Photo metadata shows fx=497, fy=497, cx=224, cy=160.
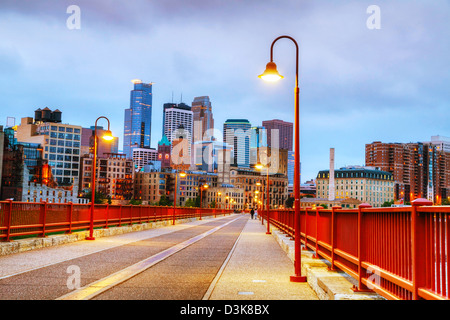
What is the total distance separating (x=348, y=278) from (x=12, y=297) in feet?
19.7

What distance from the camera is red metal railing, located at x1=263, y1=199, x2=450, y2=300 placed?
15.6ft

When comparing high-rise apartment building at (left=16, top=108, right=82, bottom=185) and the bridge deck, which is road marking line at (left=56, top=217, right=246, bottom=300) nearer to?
the bridge deck

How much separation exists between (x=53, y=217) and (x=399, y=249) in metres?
17.3

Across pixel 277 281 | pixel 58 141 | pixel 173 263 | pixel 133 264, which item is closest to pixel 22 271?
pixel 133 264

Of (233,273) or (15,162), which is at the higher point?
(15,162)

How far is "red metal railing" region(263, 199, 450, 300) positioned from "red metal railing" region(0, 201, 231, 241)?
37.9ft

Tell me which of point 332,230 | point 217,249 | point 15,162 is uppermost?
point 15,162

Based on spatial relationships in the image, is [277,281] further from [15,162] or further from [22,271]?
[15,162]

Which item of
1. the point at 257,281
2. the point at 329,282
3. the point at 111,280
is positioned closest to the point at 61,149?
the point at 111,280

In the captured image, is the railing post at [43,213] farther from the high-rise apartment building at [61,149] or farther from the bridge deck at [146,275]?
the high-rise apartment building at [61,149]

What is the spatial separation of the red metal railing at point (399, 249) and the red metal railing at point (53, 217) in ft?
37.9

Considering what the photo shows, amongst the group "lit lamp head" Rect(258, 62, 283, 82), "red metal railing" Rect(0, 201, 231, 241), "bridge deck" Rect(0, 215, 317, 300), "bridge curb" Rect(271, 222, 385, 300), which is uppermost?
"lit lamp head" Rect(258, 62, 283, 82)

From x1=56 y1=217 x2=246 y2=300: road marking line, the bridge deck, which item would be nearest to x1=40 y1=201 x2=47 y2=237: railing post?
the bridge deck

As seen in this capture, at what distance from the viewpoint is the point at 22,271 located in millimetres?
12047
